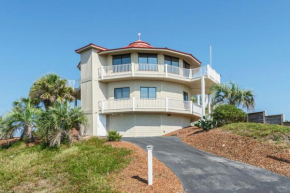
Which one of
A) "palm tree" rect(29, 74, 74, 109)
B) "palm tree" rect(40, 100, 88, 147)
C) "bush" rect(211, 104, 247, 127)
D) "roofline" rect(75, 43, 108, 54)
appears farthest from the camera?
"roofline" rect(75, 43, 108, 54)

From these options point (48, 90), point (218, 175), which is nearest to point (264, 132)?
point (218, 175)

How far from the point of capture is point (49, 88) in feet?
80.4

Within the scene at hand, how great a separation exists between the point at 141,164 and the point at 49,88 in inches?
620

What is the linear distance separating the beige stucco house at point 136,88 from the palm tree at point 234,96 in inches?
61.2

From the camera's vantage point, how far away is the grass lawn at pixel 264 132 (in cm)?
1475

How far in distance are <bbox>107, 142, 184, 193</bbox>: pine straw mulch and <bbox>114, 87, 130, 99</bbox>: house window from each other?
14.6 meters

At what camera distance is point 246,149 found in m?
14.5

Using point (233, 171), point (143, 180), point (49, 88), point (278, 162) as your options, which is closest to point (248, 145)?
point (278, 162)

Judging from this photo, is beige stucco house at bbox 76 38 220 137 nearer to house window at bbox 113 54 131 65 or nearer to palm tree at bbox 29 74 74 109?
house window at bbox 113 54 131 65

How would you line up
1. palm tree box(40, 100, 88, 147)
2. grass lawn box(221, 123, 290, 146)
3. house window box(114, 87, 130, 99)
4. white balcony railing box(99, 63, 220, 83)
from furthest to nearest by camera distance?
house window box(114, 87, 130, 99) → white balcony railing box(99, 63, 220, 83) → palm tree box(40, 100, 88, 147) → grass lawn box(221, 123, 290, 146)

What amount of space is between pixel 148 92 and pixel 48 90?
9460 mm

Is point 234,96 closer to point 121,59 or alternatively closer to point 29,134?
point 121,59

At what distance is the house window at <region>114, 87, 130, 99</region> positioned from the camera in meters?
26.8

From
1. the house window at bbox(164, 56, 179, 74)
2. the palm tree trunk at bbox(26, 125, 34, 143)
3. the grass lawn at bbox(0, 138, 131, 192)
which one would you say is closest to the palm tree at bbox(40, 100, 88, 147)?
the grass lawn at bbox(0, 138, 131, 192)
